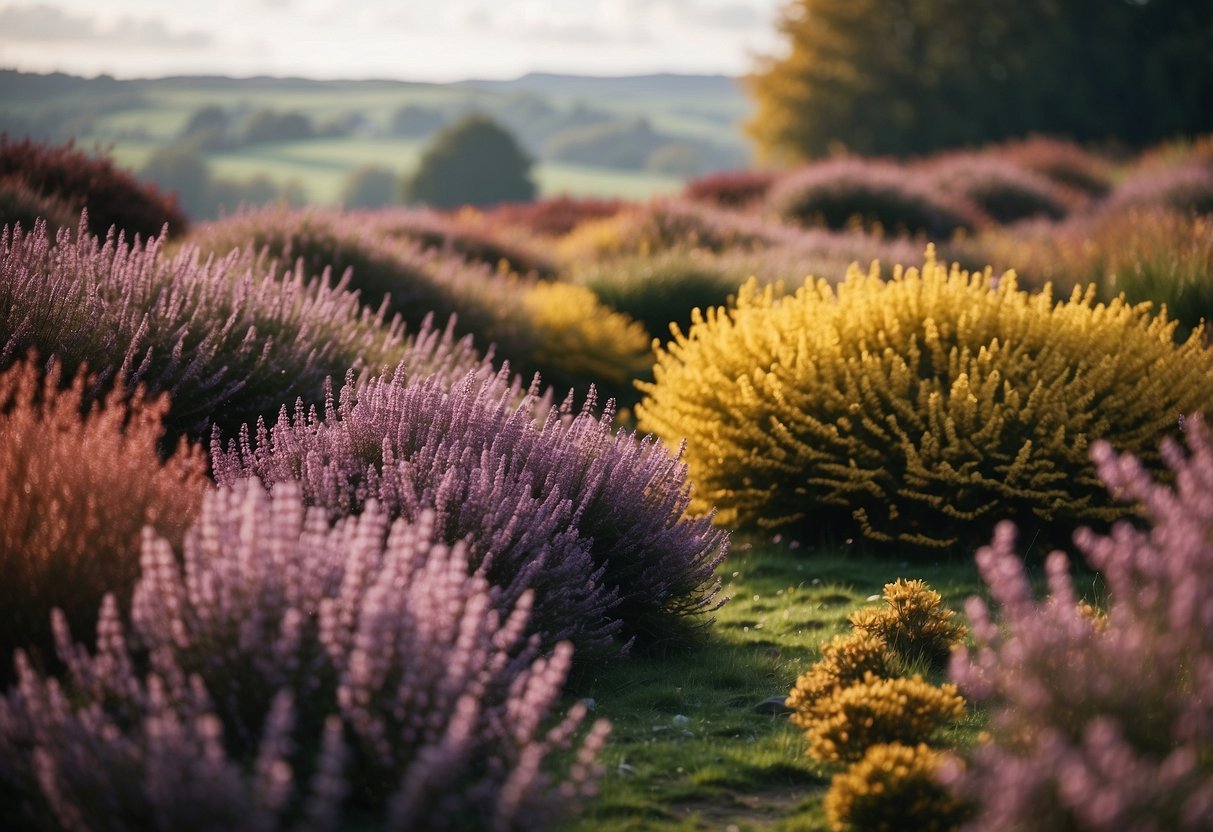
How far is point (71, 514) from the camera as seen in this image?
355cm

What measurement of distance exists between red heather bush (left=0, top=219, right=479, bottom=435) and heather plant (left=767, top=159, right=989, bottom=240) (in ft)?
42.9

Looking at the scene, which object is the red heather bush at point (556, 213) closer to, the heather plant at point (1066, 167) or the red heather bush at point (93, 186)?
the red heather bush at point (93, 186)

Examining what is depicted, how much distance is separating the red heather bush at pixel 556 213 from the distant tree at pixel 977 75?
40.3 ft

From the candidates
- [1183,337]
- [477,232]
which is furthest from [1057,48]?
[1183,337]

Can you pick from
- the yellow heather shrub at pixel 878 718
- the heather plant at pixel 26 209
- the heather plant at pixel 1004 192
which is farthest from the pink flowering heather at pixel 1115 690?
the heather plant at pixel 1004 192

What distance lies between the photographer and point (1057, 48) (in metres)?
32.2

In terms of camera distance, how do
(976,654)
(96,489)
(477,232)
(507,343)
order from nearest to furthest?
(96,489)
(976,654)
(507,343)
(477,232)

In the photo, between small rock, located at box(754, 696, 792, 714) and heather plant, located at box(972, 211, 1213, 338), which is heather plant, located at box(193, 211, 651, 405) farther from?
small rock, located at box(754, 696, 792, 714)

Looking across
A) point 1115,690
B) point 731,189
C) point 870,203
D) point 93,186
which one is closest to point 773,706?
point 1115,690

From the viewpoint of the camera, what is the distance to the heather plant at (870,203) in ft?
59.6

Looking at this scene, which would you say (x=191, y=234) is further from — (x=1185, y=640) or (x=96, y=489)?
(x=1185, y=640)

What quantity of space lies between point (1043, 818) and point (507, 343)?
775 cm

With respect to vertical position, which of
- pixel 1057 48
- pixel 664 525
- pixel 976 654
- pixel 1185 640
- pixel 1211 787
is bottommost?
pixel 976 654

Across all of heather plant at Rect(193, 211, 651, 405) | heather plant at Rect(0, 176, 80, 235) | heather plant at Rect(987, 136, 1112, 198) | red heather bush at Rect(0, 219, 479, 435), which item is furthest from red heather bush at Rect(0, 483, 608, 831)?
heather plant at Rect(987, 136, 1112, 198)
